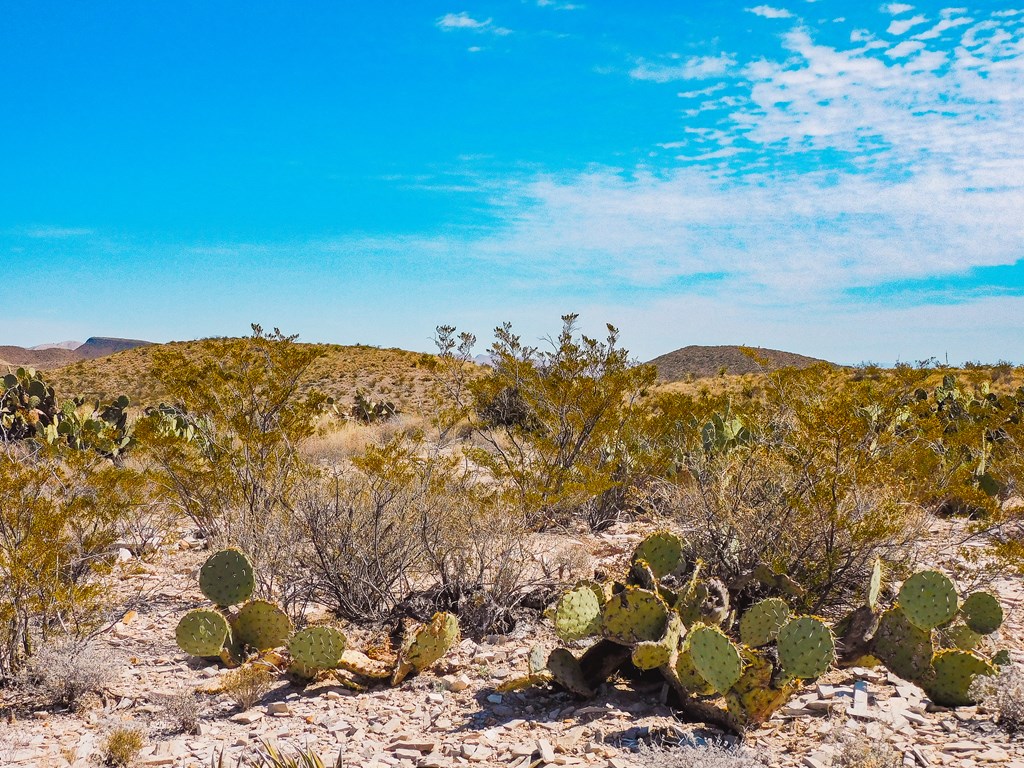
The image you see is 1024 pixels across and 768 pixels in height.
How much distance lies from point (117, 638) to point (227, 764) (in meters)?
2.43

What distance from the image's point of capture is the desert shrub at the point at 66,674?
468 cm

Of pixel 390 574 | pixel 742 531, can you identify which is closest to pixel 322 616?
pixel 390 574

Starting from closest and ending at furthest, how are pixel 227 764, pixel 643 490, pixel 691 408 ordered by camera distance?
pixel 227 764, pixel 643 490, pixel 691 408

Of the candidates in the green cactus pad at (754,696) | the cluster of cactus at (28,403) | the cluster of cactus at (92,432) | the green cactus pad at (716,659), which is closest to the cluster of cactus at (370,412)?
the cluster of cactus at (92,432)

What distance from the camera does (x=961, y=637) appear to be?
4.99 meters

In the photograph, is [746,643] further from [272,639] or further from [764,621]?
[272,639]

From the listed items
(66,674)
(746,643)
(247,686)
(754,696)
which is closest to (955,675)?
(746,643)

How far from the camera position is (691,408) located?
11.3 m

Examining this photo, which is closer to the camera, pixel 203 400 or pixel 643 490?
pixel 203 400

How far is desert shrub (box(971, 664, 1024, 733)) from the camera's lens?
13.4ft

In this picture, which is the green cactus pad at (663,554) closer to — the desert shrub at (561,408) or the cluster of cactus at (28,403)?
the desert shrub at (561,408)

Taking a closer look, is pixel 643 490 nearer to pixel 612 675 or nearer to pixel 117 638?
pixel 612 675

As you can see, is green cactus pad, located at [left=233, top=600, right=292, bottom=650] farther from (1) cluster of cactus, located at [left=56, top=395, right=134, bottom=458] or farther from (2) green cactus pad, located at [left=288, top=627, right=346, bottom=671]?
(1) cluster of cactus, located at [left=56, top=395, right=134, bottom=458]

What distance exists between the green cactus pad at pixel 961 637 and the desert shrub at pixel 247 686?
13.8 ft
